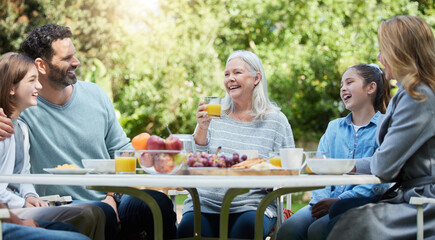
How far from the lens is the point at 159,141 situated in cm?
261

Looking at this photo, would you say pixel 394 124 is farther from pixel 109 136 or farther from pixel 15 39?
pixel 15 39

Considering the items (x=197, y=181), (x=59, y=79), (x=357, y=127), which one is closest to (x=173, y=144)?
(x=197, y=181)

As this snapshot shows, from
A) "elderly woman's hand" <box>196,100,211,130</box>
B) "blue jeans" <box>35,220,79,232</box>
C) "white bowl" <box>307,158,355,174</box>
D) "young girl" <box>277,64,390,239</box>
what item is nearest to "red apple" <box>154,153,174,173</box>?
"blue jeans" <box>35,220,79,232</box>

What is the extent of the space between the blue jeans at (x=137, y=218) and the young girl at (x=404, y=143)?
1085 millimetres

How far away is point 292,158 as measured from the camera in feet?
8.55

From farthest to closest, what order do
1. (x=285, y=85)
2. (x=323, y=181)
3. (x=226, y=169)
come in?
(x=285, y=85)
(x=226, y=169)
(x=323, y=181)

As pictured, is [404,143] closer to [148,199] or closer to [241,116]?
[148,199]

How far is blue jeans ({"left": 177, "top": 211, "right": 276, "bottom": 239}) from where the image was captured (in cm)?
322

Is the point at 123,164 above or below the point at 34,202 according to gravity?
above

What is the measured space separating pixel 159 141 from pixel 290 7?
29.3ft

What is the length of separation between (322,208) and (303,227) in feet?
0.47

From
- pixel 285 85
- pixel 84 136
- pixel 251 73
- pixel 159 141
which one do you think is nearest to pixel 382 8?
pixel 285 85

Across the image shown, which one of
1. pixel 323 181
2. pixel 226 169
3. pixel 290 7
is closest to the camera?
pixel 323 181

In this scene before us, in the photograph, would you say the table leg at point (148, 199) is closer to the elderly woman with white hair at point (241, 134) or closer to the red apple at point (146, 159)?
the red apple at point (146, 159)
